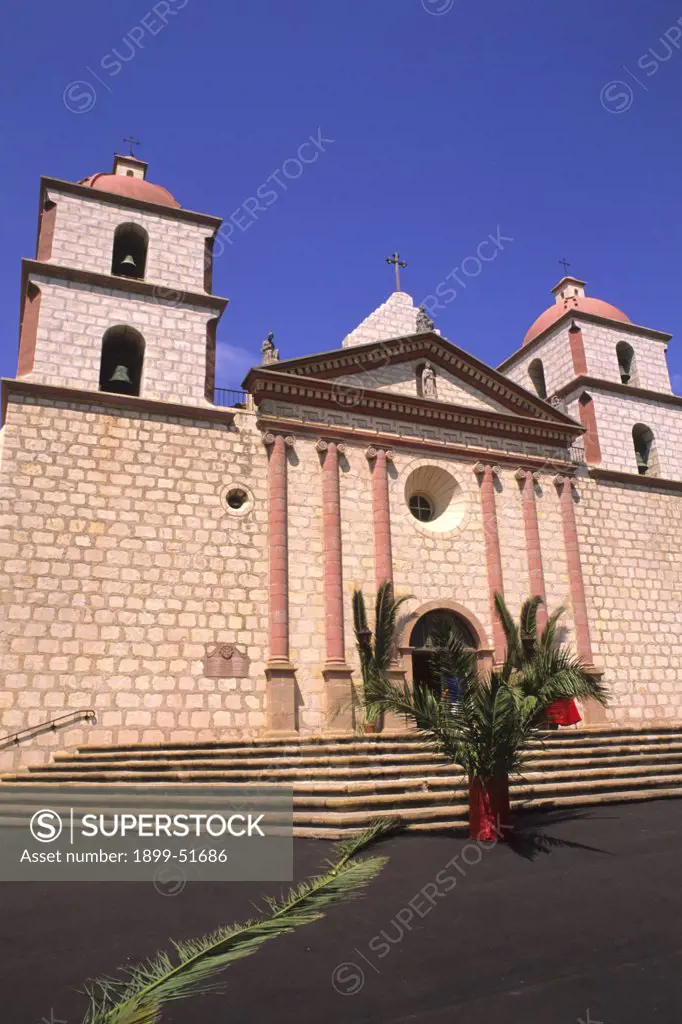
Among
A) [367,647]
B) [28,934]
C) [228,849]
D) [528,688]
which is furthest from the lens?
[367,647]

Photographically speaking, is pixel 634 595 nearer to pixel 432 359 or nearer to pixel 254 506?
pixel 432 359

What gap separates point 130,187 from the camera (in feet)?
55.9

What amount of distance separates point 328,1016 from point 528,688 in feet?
17.9

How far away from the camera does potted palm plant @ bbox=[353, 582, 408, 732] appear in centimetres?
1505

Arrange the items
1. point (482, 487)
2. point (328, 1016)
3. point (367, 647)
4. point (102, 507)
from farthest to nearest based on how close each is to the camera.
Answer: point (482, 487) < point (367, 647) < point (102, 507) < point (328, 1016)

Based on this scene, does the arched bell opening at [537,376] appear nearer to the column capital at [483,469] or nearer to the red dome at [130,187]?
the column capital at [483,469]

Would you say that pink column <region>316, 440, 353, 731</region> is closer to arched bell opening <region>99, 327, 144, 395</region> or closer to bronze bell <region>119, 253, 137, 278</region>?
arched bell opening <region>99, 327, 144, 395</region>

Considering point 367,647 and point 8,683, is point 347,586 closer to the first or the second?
point 367,647

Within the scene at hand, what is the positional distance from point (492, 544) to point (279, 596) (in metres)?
5.35

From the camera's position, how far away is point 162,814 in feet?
30.3

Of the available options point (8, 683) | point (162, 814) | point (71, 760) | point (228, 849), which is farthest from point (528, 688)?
point (8, 683)

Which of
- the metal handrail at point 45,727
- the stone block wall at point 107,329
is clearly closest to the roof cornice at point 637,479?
the stone block wall at point 107,329

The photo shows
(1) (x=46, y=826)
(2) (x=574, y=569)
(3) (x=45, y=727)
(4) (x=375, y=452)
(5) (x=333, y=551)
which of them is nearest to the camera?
(1) (x=46, y=826)

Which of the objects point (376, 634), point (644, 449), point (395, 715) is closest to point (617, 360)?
point (644, 449)
